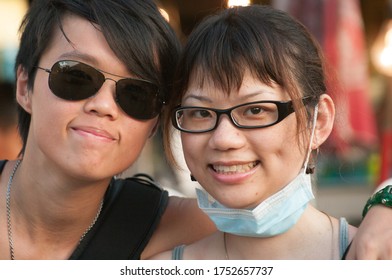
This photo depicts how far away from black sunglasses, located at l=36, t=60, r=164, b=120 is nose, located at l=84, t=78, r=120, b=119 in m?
0.02

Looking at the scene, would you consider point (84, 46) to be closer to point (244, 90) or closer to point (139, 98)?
point (139, 98)

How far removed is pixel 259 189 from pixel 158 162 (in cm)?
500

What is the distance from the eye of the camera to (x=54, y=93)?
2627 millimetres

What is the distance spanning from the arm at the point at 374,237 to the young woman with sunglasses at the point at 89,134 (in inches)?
38.0

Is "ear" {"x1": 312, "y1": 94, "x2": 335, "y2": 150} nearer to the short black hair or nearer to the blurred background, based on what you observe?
the blurred background

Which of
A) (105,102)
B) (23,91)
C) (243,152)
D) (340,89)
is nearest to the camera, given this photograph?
(243,152)

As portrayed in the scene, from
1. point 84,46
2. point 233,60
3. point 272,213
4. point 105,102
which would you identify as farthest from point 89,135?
point 272,213

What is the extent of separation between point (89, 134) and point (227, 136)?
0.67 m

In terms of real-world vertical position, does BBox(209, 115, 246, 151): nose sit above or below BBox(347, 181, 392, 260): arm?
above

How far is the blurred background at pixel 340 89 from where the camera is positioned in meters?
3.93

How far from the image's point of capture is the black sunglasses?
2.57 metres

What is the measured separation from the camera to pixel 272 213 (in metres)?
2.35

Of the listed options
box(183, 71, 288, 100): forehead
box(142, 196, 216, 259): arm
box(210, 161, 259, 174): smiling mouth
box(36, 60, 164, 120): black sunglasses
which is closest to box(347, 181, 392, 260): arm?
box(210, 161, 259, 174): smiling mouth

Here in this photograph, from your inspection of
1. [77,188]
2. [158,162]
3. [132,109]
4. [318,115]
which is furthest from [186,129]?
[158,162]
